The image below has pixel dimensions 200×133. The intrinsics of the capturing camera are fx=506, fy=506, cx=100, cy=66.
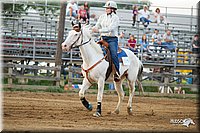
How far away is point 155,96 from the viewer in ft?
75.4

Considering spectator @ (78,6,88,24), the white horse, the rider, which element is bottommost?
the white horse

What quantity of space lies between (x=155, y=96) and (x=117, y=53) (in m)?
9.78

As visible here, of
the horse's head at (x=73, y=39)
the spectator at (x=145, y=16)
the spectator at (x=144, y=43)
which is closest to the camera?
the horse's head at (x=73, y=39)

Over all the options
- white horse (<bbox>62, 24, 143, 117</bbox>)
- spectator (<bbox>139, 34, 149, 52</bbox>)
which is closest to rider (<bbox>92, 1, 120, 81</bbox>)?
white horse (<bbox>62, 24, 143, 117</bbox>)

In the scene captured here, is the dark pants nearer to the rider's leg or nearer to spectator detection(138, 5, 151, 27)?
the rider's leg

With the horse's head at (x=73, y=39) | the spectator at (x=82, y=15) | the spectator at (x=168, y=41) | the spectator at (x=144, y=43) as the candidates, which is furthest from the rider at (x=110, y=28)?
the spectator at (x=168, y=41)

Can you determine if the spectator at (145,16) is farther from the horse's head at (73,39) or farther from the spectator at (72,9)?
the horse's head at (73,39)

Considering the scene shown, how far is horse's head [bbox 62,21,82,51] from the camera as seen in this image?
12469 millimetres

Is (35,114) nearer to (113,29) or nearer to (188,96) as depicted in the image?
(113,29)

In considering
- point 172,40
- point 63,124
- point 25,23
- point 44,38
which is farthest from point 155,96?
point 63,124

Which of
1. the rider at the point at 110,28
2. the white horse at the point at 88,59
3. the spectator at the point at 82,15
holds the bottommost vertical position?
the white horse at the point at 88,59

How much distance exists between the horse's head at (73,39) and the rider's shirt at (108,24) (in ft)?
2.01

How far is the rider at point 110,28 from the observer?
13.0m

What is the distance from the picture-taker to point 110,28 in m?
13.0
